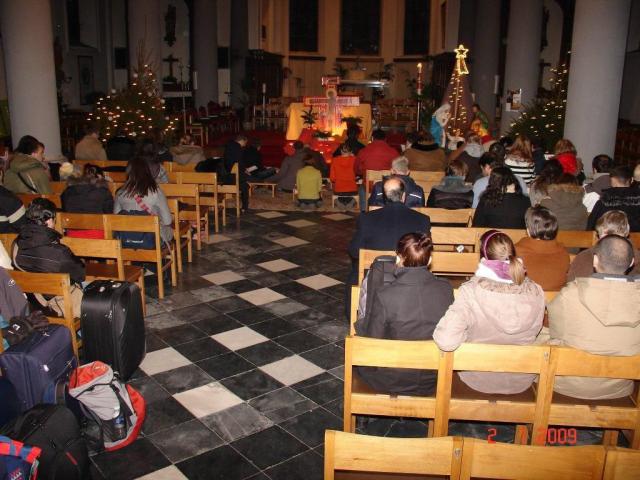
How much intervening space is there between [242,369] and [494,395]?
194 cm

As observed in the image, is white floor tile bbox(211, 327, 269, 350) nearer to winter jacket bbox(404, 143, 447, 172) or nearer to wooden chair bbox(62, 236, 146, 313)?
wooden chair bbox(62, 236, 146, 313)

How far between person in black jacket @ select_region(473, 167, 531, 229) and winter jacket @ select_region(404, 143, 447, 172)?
3149 millimetres

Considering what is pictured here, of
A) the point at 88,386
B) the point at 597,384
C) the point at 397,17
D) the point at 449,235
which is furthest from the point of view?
the point at 397,17

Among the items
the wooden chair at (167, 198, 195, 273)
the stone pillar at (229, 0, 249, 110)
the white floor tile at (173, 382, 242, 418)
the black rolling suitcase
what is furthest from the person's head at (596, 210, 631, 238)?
the stone pillar at (229, 0, 249, 110)

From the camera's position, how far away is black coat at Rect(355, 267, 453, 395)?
3111 millimetres

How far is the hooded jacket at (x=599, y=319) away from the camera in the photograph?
2912mm

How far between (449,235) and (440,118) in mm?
6757

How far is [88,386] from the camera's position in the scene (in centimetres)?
339

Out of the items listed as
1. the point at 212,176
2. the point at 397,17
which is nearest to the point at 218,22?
the point at 397,17

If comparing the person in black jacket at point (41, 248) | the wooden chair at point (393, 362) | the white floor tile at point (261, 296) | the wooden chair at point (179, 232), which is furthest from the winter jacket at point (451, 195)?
the person in black jacket at point (41, 248)

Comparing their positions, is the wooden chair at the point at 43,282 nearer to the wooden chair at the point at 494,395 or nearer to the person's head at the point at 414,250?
the person's head at the point at 414,250

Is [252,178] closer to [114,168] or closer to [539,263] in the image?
[114,168]

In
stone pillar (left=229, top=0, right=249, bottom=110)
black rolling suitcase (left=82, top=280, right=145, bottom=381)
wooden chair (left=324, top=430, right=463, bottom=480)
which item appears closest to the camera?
wooden chair (left=324, top=430, right=463, bottom=480)

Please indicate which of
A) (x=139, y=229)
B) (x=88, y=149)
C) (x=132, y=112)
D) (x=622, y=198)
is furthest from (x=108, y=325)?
(x=132, y=112)
